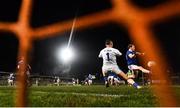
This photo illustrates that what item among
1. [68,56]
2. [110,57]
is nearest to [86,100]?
[110,57]

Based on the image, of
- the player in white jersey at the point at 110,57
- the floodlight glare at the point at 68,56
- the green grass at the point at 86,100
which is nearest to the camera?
the green grass at the point at 86,100

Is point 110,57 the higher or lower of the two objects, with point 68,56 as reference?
lower

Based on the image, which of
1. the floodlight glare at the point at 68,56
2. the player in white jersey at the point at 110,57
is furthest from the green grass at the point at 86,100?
the floodlight glare at the point at 68,56

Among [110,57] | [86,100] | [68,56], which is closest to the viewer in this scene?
[86,100]

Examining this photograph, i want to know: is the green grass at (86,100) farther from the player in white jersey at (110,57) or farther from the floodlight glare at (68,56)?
the floodlight glare at (68,56)

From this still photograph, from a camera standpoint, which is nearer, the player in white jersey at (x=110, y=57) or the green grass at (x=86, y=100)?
the green grass at (x=86, y=100)

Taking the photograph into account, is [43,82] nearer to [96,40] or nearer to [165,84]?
[96,40]

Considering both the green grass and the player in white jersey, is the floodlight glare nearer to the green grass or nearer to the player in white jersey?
the player in white jersey

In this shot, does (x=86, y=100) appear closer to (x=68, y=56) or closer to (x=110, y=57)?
(x=110, y=57)

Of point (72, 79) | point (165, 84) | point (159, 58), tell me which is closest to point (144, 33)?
point (159, 58)

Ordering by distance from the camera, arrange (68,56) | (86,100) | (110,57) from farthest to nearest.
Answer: (68,56) < (110,57) < (86,100)

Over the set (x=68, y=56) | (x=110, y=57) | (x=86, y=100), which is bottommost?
(x=86, y=100)

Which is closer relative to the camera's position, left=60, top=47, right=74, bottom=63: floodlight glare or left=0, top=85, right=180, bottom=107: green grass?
left=0, top=85, right=180, bottom=107: green grass

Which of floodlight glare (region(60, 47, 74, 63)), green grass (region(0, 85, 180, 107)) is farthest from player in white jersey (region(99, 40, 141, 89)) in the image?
floodlight glare (region(60, 47, 74, 63))
